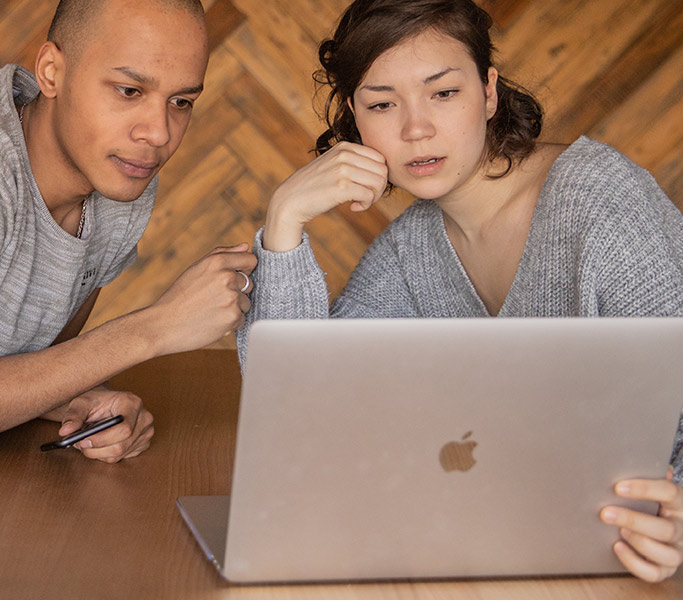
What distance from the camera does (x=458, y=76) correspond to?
141cm

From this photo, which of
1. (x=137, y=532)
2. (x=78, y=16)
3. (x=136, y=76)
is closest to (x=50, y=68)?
(x=78, y=16)

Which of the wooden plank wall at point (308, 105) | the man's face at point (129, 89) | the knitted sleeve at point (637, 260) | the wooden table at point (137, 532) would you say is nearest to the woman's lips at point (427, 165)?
the knitted sleeve at point (637, 260)

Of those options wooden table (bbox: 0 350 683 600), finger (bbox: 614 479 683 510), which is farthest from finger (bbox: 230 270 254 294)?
finger (bbox: 614 479 683 510)

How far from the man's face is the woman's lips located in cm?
40

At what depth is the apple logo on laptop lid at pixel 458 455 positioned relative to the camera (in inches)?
30.9

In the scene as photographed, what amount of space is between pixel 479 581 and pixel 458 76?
0.85m

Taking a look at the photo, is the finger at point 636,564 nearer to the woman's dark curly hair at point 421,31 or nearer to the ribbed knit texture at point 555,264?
the ribbed knit texture at point 555,264

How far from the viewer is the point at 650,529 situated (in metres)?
0.84

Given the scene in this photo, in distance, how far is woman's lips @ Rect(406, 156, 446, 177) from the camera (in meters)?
1.44

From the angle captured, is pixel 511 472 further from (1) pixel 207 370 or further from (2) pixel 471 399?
(1) pixel 207 370

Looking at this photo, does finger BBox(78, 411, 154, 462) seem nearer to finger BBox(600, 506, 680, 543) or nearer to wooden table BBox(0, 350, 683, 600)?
wooden table BBox(0, 350, 683, 600)

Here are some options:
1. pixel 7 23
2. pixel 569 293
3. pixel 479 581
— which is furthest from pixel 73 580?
pixel 7 23

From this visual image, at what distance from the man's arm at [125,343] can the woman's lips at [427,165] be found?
36 centimetres

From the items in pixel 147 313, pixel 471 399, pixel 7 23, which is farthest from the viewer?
pixel 7 23
